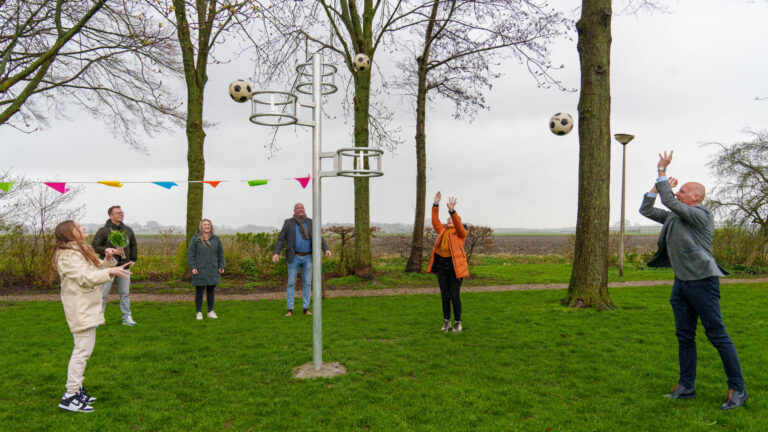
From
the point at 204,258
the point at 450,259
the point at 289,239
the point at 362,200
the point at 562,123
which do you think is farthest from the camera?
the point at 362,200

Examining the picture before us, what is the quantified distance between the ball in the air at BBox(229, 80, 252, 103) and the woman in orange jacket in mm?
3297

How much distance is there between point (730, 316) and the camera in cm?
745

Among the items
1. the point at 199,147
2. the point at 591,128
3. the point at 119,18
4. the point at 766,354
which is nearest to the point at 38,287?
the point at 199,147

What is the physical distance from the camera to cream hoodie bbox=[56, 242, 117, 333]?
3734mm

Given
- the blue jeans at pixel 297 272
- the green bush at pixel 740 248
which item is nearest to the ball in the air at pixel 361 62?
the blue jeans at pixel 297 272

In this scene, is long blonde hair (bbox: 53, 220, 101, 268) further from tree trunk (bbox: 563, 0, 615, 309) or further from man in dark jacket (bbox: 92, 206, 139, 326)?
tree trunk (bbox: 563, 0, 615, 309)

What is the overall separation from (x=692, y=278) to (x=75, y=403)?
5.24 metres

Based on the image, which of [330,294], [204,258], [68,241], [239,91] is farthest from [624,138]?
[68,241]

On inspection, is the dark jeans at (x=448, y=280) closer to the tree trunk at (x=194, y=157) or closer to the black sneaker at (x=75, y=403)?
the black sneaker at (x=75, y=403)

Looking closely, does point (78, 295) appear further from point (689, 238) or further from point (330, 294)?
point (330, 294)

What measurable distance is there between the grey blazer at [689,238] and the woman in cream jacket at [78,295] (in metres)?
4.59

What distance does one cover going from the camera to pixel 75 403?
380 cm

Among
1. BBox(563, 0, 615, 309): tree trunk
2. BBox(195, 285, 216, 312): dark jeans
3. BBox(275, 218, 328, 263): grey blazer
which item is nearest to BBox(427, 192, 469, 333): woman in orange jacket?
BBox(275, 218, 328, 263): grey blazer

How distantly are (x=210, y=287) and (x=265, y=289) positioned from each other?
398 cm
